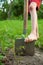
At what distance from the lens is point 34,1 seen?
3.69 m

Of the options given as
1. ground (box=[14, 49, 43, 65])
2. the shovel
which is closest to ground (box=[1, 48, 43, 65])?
ground (box=[14, 49, 43, 65])

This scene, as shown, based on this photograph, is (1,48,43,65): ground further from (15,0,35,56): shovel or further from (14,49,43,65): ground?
(15,0,35,56): shovel

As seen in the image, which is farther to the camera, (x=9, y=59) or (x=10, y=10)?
(x=10, y=10)

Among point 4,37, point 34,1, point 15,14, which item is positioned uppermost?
point 34,1

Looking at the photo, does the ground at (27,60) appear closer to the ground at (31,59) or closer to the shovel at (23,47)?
the ground at (31,59)

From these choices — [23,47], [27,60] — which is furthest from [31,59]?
[23,47]

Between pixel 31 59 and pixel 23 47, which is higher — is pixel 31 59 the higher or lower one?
the lower one

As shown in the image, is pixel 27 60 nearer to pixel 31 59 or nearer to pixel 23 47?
pixel 31 59

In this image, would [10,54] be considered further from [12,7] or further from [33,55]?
[12,7]

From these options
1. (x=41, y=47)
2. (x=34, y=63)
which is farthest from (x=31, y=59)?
(x=41, y=47)

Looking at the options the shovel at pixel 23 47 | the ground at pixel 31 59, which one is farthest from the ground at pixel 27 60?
the shovel at pixel 23 47

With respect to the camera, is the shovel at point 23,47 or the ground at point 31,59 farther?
the shovel at point 23,47

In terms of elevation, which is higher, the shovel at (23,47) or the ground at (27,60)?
the shovel at (23,47)

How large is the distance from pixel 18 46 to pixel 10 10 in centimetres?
674
